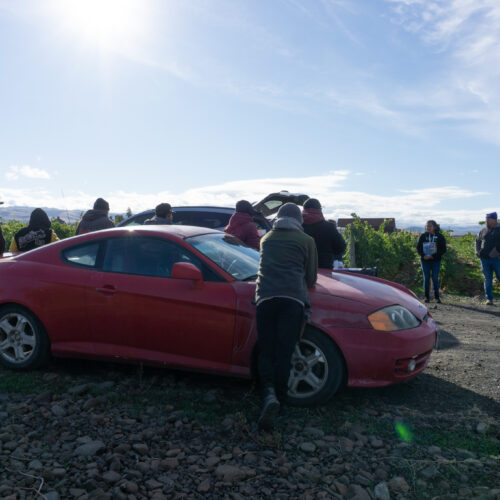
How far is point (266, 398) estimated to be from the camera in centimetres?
391

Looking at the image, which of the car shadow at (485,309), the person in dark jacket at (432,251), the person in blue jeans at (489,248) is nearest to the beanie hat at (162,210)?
the person in dark jacket at (432,251)

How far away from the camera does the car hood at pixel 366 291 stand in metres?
4.40

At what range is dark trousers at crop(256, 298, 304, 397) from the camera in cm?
404

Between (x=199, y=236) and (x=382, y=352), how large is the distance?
2084 millimetres

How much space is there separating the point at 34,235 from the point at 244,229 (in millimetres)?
3081

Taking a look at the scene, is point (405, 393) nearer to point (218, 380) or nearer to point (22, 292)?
point (218, 380)

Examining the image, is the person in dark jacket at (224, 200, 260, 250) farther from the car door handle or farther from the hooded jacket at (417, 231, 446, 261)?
the hooded jacket at (417, 231, 446, 261)

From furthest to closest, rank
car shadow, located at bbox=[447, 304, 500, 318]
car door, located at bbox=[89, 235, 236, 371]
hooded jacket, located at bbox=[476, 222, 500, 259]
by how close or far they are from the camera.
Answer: hooded jacket, located at bbox=[476, 222, 500, 259] → car shadow, located at bbox=[447, 304, 500, 318] → car door, located at bbox=[89, 235, 236, 371]

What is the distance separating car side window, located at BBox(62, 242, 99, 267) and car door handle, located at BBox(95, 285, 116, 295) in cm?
29

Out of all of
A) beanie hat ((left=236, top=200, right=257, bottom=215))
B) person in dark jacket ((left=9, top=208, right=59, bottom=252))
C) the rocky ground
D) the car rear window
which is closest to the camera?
the rocky ground

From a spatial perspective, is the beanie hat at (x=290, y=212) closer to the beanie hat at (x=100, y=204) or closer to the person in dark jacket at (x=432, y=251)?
the beanie hat at (x=100, y=204)

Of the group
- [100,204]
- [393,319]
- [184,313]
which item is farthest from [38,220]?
[393,319]

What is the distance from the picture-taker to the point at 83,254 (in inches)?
199

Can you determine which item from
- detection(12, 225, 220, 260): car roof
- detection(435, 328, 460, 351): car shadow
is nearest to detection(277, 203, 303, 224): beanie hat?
detection(12, 225, 220, 260): car roof
